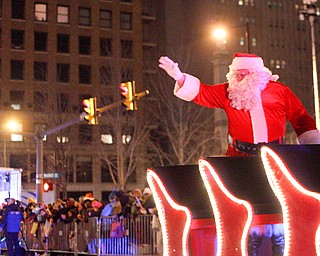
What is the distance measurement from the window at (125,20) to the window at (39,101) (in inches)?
438

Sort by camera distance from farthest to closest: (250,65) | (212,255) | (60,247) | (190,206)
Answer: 1. (60,247)
2. (250,65)
3. (212,255)
4. (190,206)

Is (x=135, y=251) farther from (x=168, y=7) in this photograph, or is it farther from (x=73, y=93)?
(x=168, y=7)

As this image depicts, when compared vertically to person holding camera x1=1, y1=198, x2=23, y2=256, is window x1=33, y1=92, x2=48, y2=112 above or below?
above

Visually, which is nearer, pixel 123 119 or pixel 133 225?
pixel 133 225

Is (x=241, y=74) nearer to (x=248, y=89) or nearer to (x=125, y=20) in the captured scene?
(x=248, y=89)

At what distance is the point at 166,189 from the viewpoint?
4.48 m

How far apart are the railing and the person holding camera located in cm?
104

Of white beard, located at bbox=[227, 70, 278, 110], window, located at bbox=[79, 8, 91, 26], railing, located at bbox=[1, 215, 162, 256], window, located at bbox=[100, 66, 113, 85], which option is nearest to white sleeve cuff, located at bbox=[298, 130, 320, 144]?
white beard, located at bbox=[227, 70, 278, 110]

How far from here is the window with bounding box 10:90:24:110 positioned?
52.6 m

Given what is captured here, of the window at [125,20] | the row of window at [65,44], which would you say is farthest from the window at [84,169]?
the window at [125,20]

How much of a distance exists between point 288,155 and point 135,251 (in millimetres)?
11341

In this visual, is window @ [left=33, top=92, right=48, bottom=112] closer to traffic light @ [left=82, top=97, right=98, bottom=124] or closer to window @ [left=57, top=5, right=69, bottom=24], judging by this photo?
window @ [left=57, top=5, right=69, bottom=24]

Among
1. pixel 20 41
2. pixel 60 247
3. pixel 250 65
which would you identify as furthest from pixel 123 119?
pixel 250 65

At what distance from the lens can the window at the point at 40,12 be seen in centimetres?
5522
